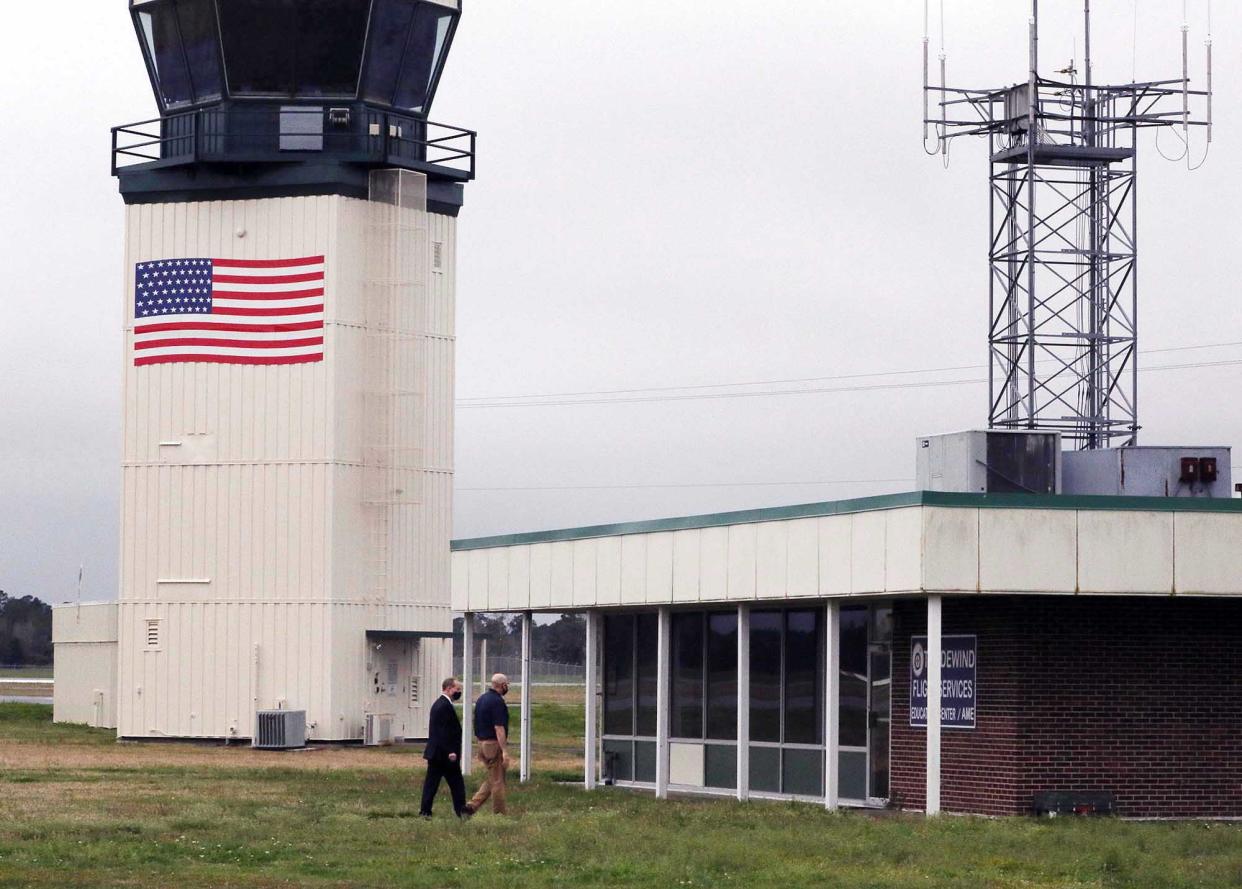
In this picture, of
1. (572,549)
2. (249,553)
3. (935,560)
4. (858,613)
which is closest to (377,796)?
(572,549)

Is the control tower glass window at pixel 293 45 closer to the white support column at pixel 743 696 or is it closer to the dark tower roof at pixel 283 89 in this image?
the dark tower roof at pixel 283 89

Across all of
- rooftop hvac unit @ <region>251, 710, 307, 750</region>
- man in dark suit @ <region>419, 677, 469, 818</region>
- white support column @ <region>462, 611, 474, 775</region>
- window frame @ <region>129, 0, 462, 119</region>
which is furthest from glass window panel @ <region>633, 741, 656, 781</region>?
window frame @ <region>129, 0, 462, 119</region>

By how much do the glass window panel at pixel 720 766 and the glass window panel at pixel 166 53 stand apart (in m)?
23.3

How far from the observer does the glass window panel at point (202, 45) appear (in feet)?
156

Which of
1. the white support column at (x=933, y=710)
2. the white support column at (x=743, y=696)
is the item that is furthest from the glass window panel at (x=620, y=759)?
the white support column at (x=933, y=710)

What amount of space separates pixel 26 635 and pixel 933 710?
544 feet

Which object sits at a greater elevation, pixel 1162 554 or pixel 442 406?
pixel 442 406

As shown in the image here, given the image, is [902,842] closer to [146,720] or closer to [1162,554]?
[1162,554]

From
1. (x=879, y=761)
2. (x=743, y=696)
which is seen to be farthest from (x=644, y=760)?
(x=879, y=761)

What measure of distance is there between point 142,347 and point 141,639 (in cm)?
664

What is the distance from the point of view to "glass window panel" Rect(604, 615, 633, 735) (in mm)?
35281

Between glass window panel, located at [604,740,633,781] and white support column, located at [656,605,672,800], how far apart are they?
307cm

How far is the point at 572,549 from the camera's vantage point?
33531 millimetres

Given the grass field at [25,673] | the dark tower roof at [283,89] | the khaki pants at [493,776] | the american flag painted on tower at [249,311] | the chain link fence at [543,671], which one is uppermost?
the dark tower roof at [283,89]
